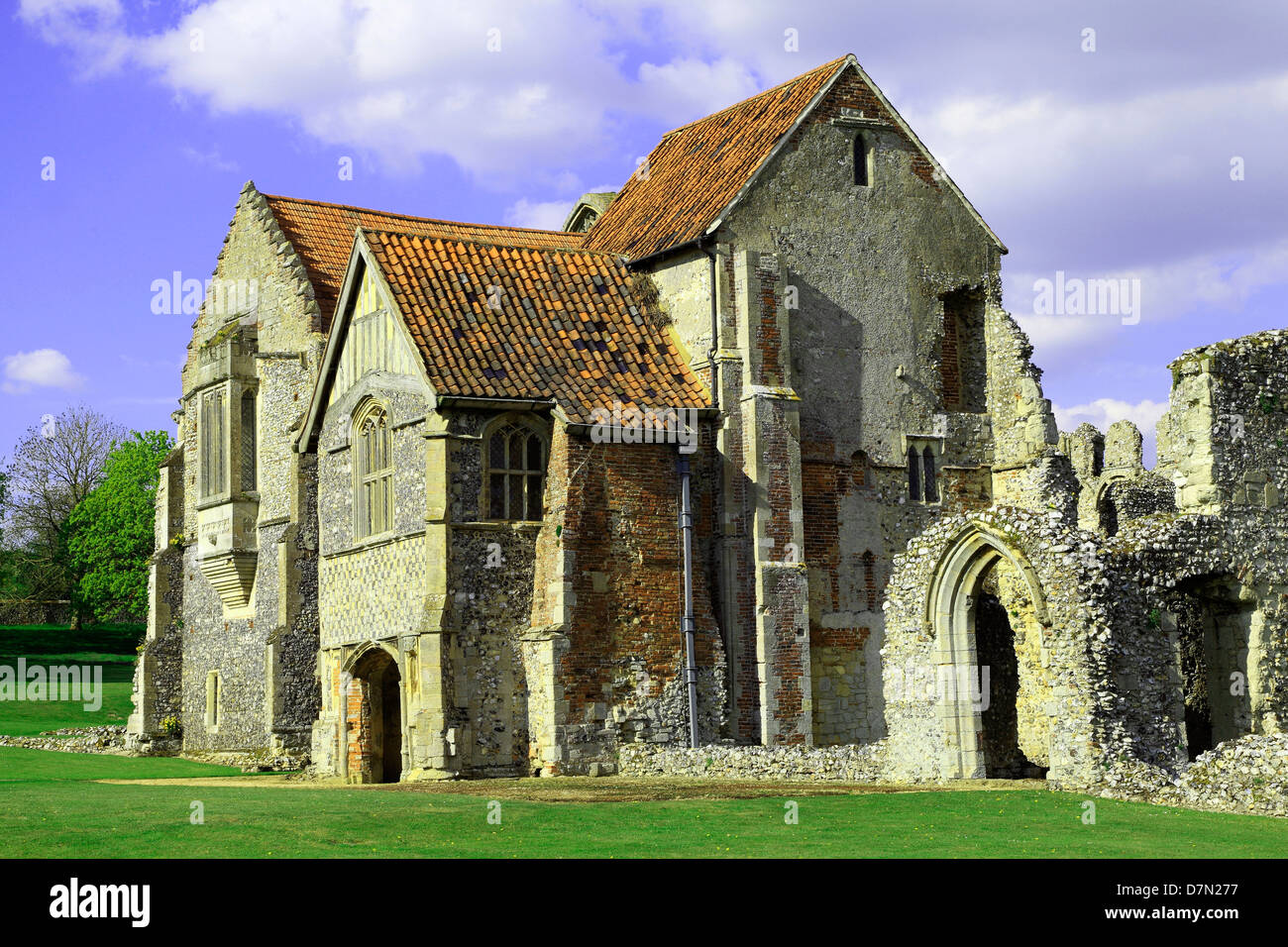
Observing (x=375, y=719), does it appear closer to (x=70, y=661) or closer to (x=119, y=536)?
(x=70, y=661)

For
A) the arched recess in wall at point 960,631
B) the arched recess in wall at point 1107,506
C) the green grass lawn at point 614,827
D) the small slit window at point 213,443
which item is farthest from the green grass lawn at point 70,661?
the arched recess in wall at point 960,631

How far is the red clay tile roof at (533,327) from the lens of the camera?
30.1m

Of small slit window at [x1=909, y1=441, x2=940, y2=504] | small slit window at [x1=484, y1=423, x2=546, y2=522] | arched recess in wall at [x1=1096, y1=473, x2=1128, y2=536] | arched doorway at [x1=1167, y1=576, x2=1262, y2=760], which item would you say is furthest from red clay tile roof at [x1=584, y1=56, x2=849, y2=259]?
arched recess in wall at [x1=1096, y1=473, x2=1128, y2=536]

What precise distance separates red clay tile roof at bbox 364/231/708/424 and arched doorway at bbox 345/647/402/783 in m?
5.88

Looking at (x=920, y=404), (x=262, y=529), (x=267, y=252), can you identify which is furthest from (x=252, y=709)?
(x=920, y=404)

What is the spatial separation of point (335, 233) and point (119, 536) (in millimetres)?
37811

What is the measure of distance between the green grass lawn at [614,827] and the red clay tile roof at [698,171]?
46.2 feet

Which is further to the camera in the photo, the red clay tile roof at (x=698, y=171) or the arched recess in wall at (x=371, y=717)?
the red clay tile roof at (x=698, y=171)

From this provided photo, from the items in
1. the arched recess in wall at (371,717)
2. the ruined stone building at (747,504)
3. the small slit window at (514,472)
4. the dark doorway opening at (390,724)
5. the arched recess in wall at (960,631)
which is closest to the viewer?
the arched recess in wall at (960,631)

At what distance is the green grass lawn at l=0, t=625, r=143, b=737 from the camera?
159ft

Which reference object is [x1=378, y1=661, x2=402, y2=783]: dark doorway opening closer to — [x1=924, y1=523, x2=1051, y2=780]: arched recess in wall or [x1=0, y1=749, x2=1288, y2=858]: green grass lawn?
[x1=0, y1=749, x2=1288, y2=858]: green grass lawn

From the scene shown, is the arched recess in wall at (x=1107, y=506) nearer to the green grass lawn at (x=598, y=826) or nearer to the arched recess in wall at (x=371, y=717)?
the arched recess in wall at (x=371, y=717)

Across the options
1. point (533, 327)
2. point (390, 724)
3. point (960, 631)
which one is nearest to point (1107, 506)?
point (533, 327)
